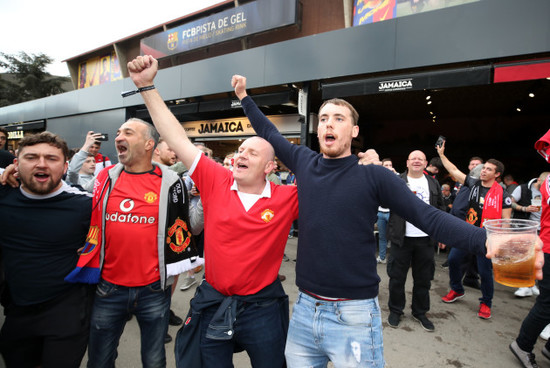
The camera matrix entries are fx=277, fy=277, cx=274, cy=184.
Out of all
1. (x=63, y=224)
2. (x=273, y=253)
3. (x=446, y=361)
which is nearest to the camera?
(x=273, y=253)

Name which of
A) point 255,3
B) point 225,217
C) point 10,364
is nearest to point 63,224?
point 10,364

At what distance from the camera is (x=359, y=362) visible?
54.5 inches

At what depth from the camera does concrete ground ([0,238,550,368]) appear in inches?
112

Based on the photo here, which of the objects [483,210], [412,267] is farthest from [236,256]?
[483,210]

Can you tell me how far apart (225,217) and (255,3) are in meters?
9.64

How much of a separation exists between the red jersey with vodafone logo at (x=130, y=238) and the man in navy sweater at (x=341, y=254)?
108 cm

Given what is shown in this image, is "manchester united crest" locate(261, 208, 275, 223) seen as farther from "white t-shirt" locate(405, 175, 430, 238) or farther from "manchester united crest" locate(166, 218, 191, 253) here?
"white t-shirt" locate(405, 175, 430, 238)

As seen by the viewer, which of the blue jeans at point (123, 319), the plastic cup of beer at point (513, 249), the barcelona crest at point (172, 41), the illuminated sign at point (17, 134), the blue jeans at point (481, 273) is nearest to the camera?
the plastic cup of beer at point (513, 249)

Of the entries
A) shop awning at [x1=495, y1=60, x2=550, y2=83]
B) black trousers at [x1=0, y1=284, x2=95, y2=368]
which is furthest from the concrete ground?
shop awning at [x1=495, y1=60, x2=550, y2=83]

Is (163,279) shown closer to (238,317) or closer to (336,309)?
(238,317)

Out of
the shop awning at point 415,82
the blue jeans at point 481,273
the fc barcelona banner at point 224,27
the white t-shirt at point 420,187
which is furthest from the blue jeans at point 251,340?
the fc barcelona banner at point 224,27

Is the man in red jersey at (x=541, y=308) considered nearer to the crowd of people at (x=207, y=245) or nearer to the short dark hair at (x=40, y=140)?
the crowd of people at (x=207, y=245)

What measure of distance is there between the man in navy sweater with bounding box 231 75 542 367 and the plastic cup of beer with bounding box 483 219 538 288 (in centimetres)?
24

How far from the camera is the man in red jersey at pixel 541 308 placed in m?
2.55
